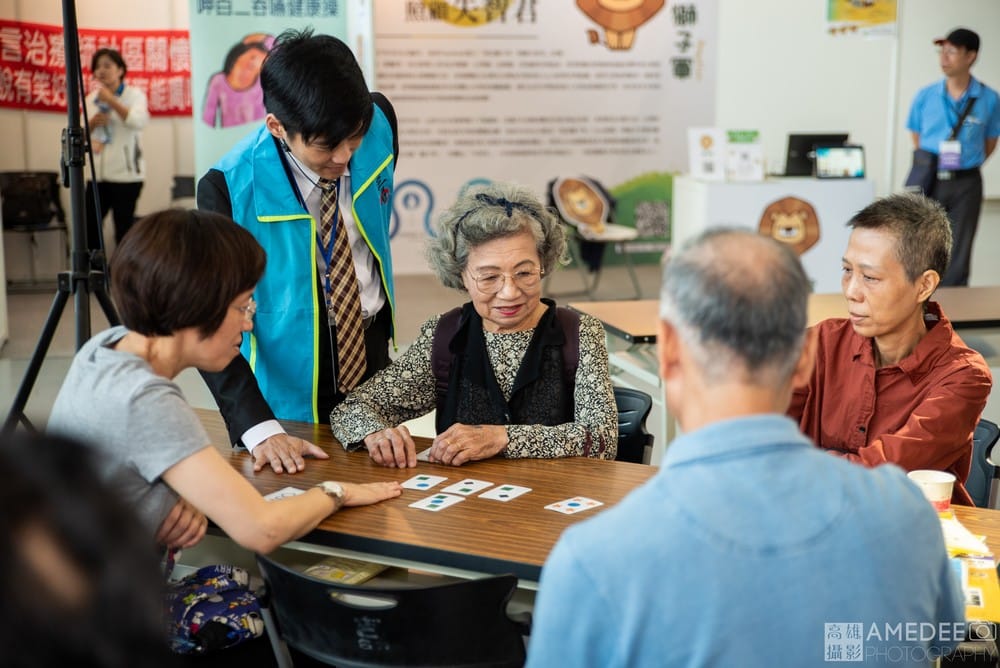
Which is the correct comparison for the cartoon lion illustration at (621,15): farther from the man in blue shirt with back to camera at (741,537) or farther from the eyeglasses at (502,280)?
the man in blue shirt with back to camera at (741,537)

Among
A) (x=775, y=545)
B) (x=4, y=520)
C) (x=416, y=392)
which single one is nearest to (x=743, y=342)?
(x=775, y=545)

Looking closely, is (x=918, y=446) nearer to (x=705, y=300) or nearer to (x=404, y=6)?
(x=705, y=300)

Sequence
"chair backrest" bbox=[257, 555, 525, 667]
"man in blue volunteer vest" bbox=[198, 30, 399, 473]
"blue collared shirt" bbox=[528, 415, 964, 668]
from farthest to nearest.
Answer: "man in blue volunteer vest" bbox=[198, 30, 399, 473], "chair backrest" bbox=[257, 555, 525, 667], "blue collared shirt" bbox=[528, 415, 964, 668]

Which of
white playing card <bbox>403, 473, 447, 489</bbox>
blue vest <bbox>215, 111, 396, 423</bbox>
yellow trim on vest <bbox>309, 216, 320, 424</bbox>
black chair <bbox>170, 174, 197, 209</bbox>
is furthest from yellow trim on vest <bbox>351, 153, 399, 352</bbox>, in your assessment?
black chair <bbox>170, 174, 197, 209</bbox>

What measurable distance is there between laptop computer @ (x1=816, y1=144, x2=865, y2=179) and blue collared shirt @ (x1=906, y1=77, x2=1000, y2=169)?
55 centimetres

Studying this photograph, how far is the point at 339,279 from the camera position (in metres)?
2.73

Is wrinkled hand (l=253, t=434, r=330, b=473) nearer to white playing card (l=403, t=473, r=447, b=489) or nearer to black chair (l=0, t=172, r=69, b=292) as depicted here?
white playing card (l=403, t=473, r=447, b=489)

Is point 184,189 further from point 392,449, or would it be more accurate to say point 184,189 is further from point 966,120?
point 392,449

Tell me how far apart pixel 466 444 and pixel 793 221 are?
6153 mm

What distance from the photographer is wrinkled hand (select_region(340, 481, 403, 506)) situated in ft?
7.07

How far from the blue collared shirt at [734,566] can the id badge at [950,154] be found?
7.64 m

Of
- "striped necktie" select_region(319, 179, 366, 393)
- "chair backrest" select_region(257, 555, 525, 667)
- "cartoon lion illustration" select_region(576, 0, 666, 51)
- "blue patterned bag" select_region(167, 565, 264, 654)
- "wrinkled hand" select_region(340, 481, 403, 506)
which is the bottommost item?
"blue patterned bag" select_region(167, 565, 264, 654)

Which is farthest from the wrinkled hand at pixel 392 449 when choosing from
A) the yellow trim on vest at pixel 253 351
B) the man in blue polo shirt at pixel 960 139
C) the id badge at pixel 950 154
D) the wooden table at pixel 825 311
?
the id badge at pixel 950 154
